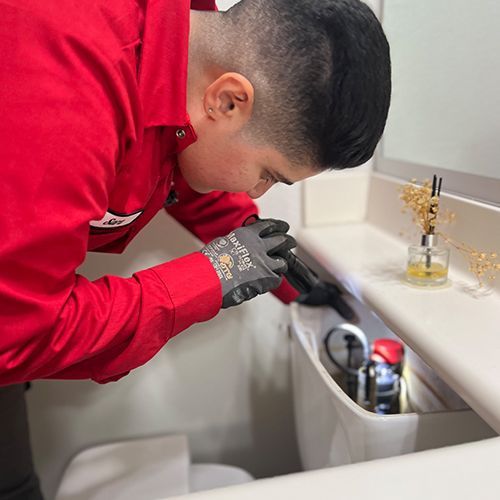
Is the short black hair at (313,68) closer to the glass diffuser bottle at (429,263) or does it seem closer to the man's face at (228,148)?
the man's face at (228,148)

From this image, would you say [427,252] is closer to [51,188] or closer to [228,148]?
[228,148]

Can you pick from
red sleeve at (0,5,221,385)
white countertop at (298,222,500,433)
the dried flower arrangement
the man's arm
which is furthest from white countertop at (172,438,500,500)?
the man's arm

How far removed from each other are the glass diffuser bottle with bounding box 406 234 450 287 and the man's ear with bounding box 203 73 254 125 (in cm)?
30

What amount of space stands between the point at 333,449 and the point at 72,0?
1.96 feet

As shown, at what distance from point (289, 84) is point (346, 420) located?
386 millimetres

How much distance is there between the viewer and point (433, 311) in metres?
0.58

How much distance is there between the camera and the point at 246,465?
1066 millimetres

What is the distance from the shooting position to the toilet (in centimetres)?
80

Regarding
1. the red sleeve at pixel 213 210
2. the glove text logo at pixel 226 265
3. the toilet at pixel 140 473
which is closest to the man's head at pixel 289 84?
the glove text logo at pixel 226 265

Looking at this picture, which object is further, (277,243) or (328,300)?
(328,300)

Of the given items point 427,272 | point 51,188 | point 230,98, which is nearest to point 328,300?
point 427,272

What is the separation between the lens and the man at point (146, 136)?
15.9 inches

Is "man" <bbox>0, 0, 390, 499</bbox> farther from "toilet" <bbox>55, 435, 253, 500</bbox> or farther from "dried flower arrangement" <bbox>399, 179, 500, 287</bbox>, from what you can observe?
"toilet" <bbox>55, 435, 253, 500</bbox>

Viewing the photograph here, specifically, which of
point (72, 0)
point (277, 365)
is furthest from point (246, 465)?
point (72, 0)
